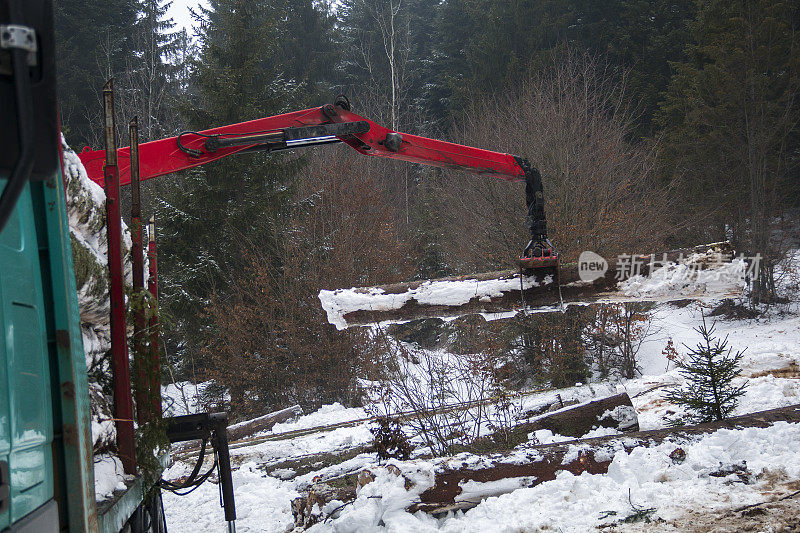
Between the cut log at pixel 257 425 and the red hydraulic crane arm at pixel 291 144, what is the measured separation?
5.64 m

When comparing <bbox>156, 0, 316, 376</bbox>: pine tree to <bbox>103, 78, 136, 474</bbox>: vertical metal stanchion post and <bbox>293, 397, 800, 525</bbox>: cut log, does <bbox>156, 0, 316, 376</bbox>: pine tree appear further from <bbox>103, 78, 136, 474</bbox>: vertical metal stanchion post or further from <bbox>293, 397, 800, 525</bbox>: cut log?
<bbox>103, 78, 136, 474</bbox>: vertical metal stanchion post

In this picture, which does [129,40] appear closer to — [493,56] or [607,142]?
[493,56]

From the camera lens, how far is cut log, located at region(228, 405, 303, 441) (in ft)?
31.0

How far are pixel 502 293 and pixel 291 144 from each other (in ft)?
7.99

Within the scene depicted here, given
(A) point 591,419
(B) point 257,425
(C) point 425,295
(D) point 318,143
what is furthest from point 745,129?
(D) point 318,143

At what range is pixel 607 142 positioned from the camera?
14.2 meters

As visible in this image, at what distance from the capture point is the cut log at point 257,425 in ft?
31.0

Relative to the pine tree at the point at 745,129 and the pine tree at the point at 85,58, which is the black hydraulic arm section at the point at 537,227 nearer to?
the pine tree at the point at 745,129

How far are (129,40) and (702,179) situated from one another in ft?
73.3

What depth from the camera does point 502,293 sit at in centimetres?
560

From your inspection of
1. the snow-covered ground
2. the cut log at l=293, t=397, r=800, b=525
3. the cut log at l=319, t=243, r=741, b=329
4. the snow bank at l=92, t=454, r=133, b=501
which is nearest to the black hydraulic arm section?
the cut log at l=319, t=243, r=741, b=329

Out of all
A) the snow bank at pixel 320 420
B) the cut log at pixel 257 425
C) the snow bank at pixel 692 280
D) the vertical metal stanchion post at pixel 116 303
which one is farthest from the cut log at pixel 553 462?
the cut log at pixel 257 425

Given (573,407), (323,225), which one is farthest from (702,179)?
(573,407)

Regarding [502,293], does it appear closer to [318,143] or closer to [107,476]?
[318,143]
